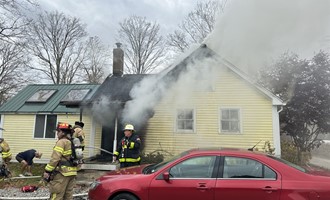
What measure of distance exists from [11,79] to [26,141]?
68.1 ft

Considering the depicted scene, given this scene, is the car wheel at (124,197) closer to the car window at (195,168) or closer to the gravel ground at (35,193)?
the car window at (195,168)

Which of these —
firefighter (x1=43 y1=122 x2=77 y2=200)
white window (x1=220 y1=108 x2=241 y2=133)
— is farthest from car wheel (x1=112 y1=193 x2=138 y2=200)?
white window (x1=220 y1=108 x2=241 y2=133)

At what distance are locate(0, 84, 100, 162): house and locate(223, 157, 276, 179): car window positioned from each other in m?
9.12

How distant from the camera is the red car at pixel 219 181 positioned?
3934 millimetres

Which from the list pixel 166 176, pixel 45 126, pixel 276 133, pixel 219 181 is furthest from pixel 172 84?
pixel 219 181

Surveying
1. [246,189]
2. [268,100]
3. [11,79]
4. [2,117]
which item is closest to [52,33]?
[11,79]

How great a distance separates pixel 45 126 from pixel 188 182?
10.7 meters

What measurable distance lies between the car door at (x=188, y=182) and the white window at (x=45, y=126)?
10007 mm

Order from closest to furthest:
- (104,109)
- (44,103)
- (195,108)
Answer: (104,109)
(195,108)
(44,103)

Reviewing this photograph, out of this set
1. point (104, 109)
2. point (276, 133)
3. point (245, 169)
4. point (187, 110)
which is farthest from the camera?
point (187, 110)

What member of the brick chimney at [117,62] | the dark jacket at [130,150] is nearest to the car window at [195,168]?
the dark jacket at [130,150]

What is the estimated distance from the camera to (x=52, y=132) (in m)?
12.8

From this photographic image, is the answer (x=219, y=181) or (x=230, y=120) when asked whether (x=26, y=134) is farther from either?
(x=219, y=181)

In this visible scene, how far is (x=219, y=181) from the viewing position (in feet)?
13.6
